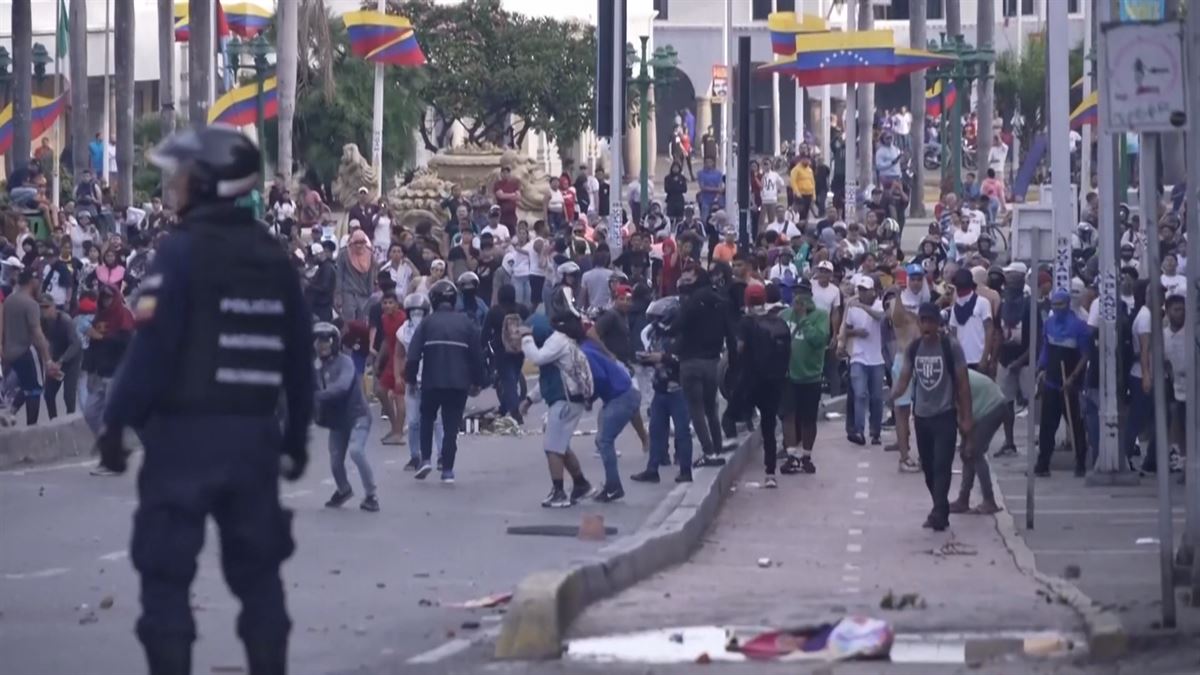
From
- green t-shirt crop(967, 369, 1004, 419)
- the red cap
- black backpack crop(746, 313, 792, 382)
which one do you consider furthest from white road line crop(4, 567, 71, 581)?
the red cap

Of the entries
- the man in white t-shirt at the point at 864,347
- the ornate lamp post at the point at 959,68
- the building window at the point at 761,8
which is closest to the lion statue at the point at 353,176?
the ornate lamp post at the point at 959,68

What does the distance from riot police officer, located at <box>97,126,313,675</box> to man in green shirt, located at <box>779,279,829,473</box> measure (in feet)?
45.0

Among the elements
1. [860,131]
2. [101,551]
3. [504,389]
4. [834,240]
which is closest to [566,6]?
[860,131]

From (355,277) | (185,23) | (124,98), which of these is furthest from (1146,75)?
(185,23)

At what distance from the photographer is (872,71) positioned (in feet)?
127

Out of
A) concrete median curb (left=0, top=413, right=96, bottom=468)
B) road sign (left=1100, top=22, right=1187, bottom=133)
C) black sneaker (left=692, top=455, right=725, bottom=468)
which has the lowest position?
black sneaker (left=692, top=455, right=725, bottom=468)

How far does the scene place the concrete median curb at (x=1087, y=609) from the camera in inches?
376

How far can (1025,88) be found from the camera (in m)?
62.2

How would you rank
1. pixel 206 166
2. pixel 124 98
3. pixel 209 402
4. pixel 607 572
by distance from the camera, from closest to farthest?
pixel 209 402 → pixel 206 166 → pixel 607 572 → pixel 124 98

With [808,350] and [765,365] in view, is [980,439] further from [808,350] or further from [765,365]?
[808,350]

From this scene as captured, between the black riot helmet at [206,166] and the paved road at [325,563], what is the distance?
11.8 ft

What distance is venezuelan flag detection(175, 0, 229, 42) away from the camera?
50125mm

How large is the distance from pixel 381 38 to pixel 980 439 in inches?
1002

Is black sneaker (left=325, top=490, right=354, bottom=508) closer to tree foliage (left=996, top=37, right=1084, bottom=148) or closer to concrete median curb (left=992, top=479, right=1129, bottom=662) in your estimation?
concrete median curb (left=992, top=479, right=1129, bottom=662)
